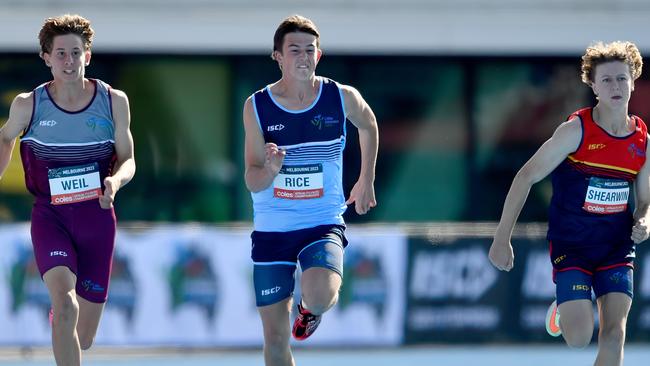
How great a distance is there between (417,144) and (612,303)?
1127 cm

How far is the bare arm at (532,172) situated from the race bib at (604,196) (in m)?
0.25

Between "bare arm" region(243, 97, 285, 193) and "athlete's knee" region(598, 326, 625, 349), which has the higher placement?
"bare arm" region(243, 97, 285, 193)

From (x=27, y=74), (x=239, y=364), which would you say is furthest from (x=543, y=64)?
(x=239, y=364)

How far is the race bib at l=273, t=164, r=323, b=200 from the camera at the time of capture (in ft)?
25.7

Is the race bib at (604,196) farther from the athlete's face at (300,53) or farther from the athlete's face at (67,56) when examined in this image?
the athlete's face at (67,56)

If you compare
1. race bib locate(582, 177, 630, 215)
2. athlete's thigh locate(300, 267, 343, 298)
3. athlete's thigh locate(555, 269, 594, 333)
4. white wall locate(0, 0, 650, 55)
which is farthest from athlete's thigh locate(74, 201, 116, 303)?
white wall locate(0, 0, 650, 55)

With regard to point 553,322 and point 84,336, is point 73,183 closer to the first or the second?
point 84,336

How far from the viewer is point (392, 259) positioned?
12539 mm

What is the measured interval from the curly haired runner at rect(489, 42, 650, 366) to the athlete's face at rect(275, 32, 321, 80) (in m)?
1.39

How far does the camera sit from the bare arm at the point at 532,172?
7934 mm

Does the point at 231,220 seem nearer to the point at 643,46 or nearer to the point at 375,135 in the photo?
the point at 643,46

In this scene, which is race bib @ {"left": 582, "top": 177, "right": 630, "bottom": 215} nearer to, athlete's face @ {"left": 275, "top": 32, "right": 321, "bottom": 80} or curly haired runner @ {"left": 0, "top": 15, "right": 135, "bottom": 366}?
athlete's face @ {"left": 275, "top": 32, "right": 321, "bottom": 80}

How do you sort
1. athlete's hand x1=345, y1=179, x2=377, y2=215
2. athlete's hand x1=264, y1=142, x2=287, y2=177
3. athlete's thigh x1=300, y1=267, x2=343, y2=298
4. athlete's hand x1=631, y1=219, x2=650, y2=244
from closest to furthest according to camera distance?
athlete's hand x1=264, y1=142, x2=287, y2=177 < athlete's thigh x1=300, y1=267, x2=343, y2=298 < athlete's hand x1=631, y1=219, x2=650, y2=244 < athlete's hand x1=345, y1=179, x2=377, y2=215

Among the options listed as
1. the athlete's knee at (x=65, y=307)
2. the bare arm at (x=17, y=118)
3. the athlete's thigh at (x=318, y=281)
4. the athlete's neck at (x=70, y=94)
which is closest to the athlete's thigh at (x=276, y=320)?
the athlete's thigh at (x=318, y=281)
